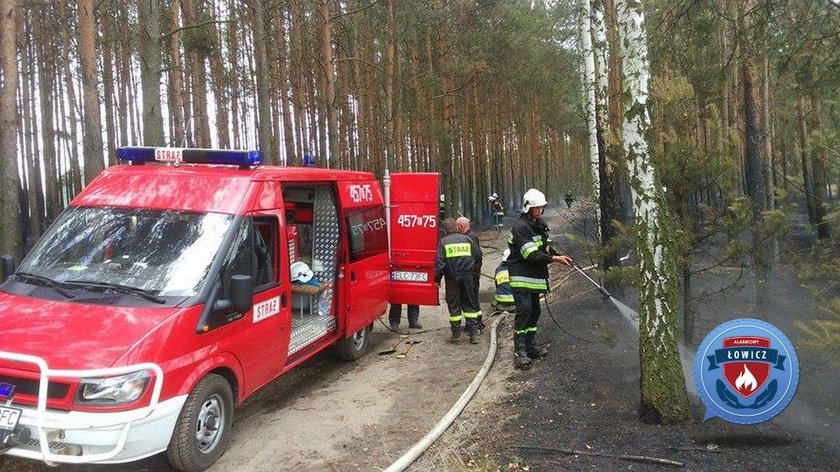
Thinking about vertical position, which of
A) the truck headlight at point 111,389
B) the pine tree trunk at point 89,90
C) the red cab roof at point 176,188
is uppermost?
the pine tree trunk at point 89,90

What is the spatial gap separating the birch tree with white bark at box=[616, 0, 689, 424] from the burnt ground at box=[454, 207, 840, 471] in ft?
0.79

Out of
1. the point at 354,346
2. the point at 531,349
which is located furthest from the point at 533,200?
the point at 354,346

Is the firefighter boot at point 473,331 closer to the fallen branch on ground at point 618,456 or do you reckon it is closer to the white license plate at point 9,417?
the fallen branch on ground at point 618,456

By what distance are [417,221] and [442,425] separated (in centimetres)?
396

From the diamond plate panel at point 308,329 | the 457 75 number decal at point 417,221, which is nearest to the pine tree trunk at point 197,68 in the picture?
the 457 75 number decal at point 417,221

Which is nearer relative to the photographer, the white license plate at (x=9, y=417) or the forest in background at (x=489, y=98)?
the white license plate at (x=9, y=417)

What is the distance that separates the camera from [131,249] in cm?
457

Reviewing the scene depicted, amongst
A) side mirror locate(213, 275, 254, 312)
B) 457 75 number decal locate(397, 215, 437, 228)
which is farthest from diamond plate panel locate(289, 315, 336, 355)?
457 75 number decal locate(397, 215, 437, 228)

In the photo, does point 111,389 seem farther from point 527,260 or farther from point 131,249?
point 527,260

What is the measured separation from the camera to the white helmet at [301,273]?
6664 millimetres

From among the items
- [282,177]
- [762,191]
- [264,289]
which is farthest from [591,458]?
[762,191]

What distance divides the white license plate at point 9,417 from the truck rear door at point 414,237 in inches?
210

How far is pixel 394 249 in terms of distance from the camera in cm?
841

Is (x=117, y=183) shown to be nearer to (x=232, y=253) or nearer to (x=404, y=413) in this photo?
(x=232, y=253)
